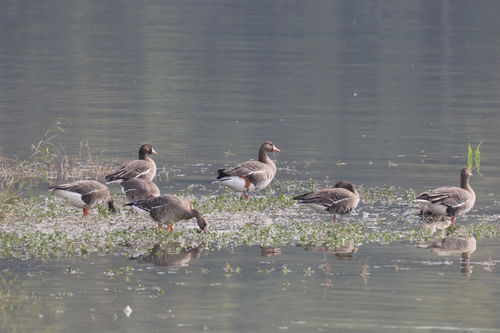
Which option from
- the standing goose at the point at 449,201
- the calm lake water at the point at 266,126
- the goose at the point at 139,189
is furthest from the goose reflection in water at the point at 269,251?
the standing goose at the point at 449,201

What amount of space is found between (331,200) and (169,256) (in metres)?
4.16

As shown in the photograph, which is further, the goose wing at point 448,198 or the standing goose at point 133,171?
the standing goose at point 133,171

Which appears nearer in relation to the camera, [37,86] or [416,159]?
[416,159]

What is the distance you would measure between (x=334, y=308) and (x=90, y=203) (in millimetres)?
7521

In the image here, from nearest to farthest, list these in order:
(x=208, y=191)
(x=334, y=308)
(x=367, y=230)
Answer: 1. (x=334, y=308)
2. (x=367, y=230)
3. (x=208, y=191)

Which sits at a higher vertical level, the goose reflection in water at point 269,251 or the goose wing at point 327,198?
the goose wing at point 327,198

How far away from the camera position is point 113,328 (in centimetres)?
1446

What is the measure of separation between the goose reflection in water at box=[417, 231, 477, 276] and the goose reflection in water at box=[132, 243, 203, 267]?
414 centimetres

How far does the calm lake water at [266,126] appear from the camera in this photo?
15.7m

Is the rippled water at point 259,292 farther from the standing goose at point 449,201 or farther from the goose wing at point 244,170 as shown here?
the goose wing at point 244,170

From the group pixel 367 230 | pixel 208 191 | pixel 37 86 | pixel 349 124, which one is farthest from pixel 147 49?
pixel 367 230

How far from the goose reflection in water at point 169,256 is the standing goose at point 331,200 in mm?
3218

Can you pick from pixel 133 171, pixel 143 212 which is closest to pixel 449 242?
pixel 143 212

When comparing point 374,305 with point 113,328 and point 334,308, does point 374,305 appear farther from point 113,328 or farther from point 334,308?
point 113,328
